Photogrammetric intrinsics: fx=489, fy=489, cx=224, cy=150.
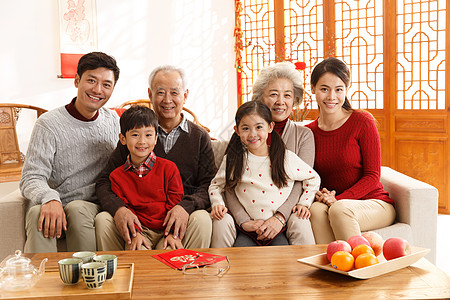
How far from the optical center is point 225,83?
19.5 ft

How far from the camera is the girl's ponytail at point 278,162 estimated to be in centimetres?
246

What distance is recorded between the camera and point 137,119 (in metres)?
2.39

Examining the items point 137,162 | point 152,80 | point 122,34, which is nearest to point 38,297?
point 137,162

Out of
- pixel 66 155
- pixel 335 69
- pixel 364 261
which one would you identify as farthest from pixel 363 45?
pixel 364 261

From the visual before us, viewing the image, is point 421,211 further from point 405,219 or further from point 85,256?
point 85,256

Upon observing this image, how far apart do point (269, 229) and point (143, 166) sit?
2.28 ft

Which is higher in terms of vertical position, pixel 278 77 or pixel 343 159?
pixel 278 77

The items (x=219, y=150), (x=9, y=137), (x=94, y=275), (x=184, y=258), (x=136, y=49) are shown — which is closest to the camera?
(x=94, y=275)

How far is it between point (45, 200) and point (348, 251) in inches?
55.8

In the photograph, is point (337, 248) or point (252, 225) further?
point (252, 225)

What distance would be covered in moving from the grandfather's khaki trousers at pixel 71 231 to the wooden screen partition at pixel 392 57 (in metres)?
3.23

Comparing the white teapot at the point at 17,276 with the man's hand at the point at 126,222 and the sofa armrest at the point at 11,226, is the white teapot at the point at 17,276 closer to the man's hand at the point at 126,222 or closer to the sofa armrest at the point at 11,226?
the man's hand at the point at 126,222

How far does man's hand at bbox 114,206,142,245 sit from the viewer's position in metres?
2.28

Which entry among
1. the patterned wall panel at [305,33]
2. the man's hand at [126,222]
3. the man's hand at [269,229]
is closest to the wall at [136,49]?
the patterned wall panel at [305,33]
